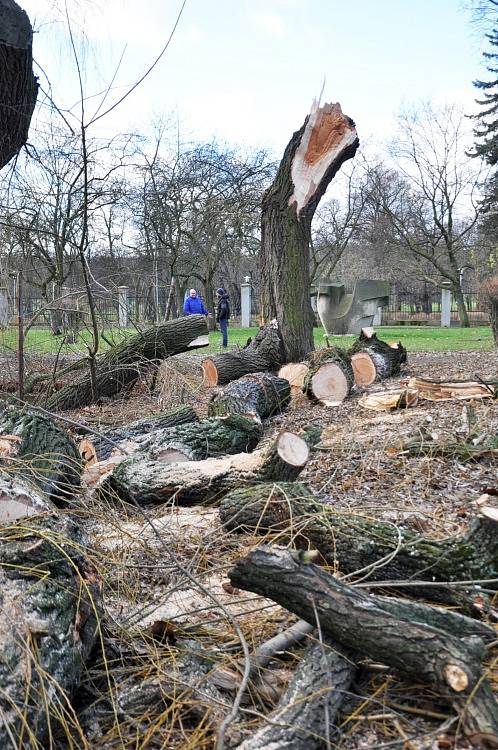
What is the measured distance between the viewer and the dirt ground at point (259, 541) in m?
1.94

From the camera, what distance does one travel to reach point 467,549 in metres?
2.70

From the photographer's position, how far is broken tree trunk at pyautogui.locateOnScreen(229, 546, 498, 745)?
6.09ft

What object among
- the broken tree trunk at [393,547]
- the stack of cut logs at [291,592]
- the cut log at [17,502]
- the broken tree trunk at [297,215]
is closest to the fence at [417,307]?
the broken tree trunk at [297,215]

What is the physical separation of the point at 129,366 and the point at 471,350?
869cm

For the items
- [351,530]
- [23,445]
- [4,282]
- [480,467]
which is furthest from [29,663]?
[4,282]

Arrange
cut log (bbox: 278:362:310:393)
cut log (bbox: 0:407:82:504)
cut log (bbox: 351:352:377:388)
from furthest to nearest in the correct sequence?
A: cut log (bbox: 351:352:377:388), cut log (bbox: 278:362:310:393), cut log (bbox: 0:407:82:504)

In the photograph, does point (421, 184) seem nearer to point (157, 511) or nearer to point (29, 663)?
point (157, 511)

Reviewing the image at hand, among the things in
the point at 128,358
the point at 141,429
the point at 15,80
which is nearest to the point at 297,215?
the point at 128,358

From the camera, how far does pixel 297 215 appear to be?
9438mm

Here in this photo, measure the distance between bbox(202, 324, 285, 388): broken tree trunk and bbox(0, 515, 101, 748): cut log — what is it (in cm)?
620

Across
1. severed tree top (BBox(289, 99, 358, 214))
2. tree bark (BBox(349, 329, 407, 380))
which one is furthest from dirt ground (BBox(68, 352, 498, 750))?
severed tree top (BBox(289, 99, 358, 214))

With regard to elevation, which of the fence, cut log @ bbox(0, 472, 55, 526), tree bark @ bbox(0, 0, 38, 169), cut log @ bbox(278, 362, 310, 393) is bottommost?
cut log @ bbox(278, 362, 310, 393)

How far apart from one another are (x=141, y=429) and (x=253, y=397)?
5.09 feet

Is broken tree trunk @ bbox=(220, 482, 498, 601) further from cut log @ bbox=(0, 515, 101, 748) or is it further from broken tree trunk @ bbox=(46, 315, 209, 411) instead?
broken tree trunk @ bbox=(46, 315, 209, 411)
